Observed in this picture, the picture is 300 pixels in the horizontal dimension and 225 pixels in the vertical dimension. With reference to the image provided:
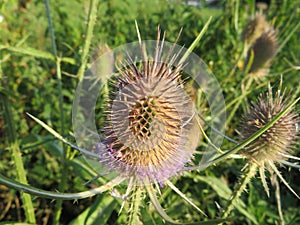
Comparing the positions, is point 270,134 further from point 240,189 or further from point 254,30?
point 254,30

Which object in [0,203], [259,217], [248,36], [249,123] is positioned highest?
[248,36]

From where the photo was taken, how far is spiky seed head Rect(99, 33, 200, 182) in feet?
3.05

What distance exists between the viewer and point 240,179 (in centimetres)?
116

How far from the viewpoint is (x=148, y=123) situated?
94 centimetres

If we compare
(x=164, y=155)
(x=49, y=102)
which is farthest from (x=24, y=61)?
(x=164, y=155)

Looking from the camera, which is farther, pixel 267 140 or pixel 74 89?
pixel 74 89

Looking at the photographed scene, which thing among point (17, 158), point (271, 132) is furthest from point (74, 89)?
point (271, 132)

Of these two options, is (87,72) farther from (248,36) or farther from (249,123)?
(248,36)

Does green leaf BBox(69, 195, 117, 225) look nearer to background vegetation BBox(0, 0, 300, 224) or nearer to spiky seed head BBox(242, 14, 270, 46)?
background vegetation BBox(0, 0, 300, 224)

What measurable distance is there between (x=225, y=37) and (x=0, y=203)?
171 cm

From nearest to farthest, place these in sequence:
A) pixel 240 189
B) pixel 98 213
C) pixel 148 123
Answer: pixel 148 123
pixel 240 189
pixel 98 213

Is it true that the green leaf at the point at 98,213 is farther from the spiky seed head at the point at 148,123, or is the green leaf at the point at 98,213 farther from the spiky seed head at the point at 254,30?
the spiky seed head at the point at 254,30

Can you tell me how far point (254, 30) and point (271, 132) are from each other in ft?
3.40

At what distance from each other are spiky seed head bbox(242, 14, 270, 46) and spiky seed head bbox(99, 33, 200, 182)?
1181mm
